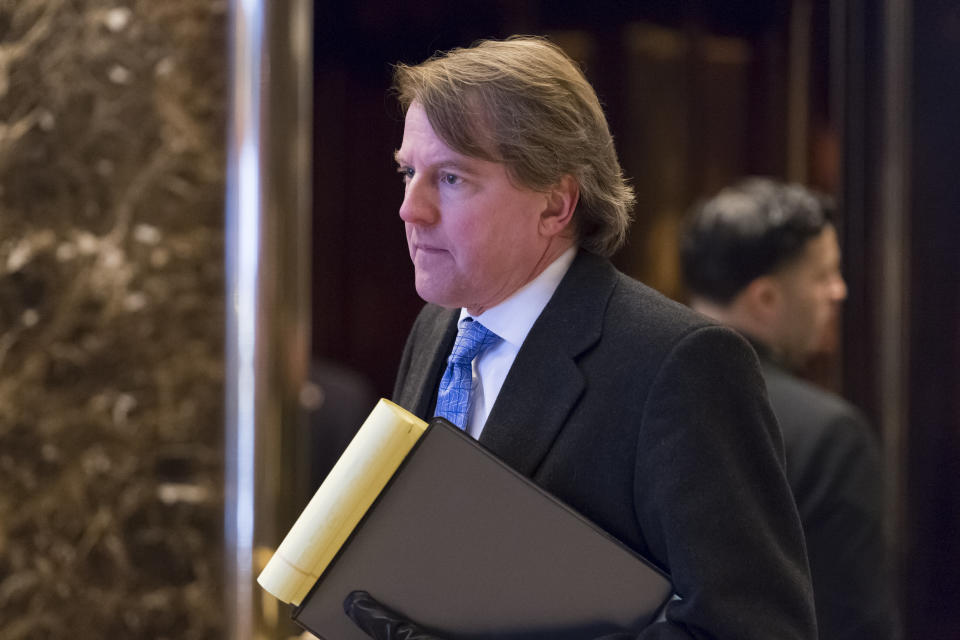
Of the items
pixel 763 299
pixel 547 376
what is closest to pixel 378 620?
pixel 547 376

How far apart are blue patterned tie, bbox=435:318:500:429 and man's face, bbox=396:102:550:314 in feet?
0.25

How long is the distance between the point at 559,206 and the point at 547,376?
0.76ft

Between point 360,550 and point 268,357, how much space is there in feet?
7.27

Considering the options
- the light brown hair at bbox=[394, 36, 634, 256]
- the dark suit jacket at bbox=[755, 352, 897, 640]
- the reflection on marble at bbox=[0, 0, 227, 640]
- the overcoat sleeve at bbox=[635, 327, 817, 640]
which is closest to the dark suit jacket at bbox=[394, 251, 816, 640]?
the overcoat sleeve at bbox=[635, 327, 817, 640]

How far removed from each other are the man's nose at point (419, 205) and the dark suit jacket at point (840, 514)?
3.47 feet

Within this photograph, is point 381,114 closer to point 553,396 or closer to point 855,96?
point 855,96

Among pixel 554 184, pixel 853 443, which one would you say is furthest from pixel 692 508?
pixel 853 443

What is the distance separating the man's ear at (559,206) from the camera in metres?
1.53

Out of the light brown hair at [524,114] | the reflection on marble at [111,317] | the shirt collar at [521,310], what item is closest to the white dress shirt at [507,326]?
the shirt collar at [521,310]

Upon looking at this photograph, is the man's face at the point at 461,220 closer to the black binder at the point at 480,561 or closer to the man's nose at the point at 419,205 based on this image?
the man's nose at the point at 419,205

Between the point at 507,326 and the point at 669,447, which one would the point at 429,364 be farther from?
the point at 669,447

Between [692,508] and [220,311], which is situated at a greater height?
[692,508]

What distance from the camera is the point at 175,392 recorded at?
3.33m

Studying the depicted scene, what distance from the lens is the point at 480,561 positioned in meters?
1.36
